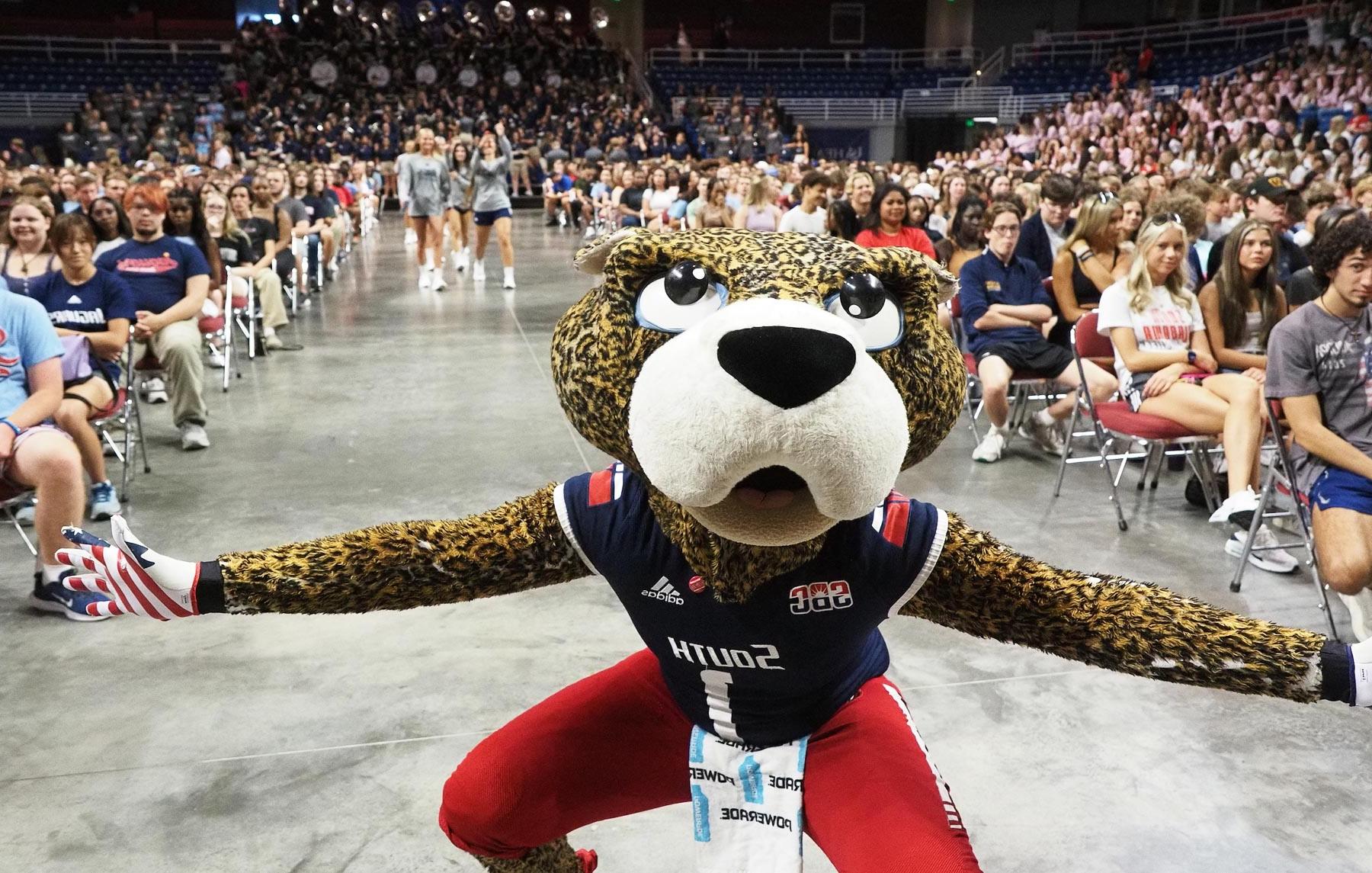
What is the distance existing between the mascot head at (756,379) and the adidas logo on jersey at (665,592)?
0.08m

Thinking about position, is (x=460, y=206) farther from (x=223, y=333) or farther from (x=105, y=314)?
(x=105, y=314)

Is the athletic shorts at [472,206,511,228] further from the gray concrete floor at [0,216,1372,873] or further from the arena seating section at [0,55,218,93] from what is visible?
the arena seating section at [0,55,218,93]

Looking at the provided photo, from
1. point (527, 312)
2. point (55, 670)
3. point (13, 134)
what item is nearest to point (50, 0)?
point (13, 134)

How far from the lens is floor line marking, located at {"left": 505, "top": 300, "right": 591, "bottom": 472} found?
18.0ft

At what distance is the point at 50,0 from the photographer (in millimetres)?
29891

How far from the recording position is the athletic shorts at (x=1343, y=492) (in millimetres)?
3350

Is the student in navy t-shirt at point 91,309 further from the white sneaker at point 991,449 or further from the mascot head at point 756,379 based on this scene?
the white sneaker at point 991,449

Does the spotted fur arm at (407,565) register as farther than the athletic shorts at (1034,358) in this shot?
No

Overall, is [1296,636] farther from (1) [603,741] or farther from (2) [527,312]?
(2) [527,312]

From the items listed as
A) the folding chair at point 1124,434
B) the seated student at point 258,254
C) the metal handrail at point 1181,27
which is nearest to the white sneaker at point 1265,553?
the folding chair at point 1124,434

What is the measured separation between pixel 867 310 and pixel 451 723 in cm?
204

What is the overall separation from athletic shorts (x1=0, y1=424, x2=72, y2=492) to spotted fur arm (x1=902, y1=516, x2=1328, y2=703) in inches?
127

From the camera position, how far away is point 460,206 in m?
12.3

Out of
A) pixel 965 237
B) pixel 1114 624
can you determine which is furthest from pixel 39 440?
pixel 965 237
